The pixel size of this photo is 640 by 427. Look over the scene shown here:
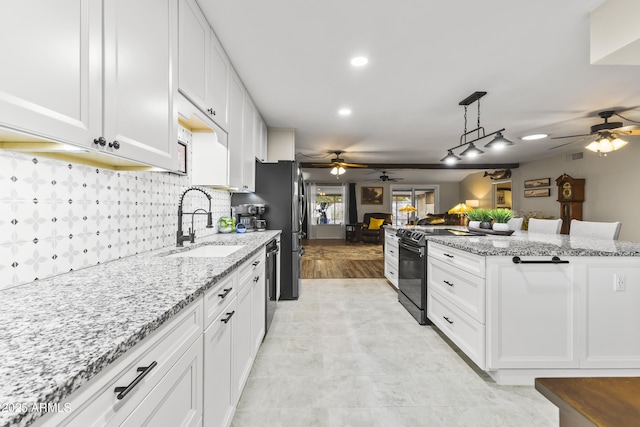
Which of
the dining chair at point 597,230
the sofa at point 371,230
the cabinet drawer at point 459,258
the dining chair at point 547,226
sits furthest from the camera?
the sofa at point 371,230

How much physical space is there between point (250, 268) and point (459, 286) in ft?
5.29

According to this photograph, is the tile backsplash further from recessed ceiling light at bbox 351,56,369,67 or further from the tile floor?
recessed ceiling light at bbox 351,56,369,67

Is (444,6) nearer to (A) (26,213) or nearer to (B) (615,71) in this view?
(B) (615,71)

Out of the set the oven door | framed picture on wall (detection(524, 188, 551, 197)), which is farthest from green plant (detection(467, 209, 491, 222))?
framed picture on wall (detection(524, 188, 551, 197))

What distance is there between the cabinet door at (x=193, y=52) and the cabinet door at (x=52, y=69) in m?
0.64

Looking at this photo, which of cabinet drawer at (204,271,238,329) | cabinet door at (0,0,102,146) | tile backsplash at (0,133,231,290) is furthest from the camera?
cabinet drawer at (204,271,238,329)

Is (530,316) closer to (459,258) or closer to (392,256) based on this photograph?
(459,258)

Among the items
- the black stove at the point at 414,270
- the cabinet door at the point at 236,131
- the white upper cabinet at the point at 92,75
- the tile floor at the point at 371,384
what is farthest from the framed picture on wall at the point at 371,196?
the white upper cabinet at the point at 92,75

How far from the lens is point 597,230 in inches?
112

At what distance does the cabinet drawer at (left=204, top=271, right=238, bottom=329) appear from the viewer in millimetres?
1106

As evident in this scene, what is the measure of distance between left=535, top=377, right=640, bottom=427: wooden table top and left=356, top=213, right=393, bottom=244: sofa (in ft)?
29.6

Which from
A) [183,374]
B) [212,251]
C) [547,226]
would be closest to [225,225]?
[212,251]

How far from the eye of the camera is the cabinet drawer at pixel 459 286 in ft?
6.41

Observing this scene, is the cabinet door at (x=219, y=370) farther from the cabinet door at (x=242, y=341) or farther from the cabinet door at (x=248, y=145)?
the cabinet door at (x=248, y=145)
